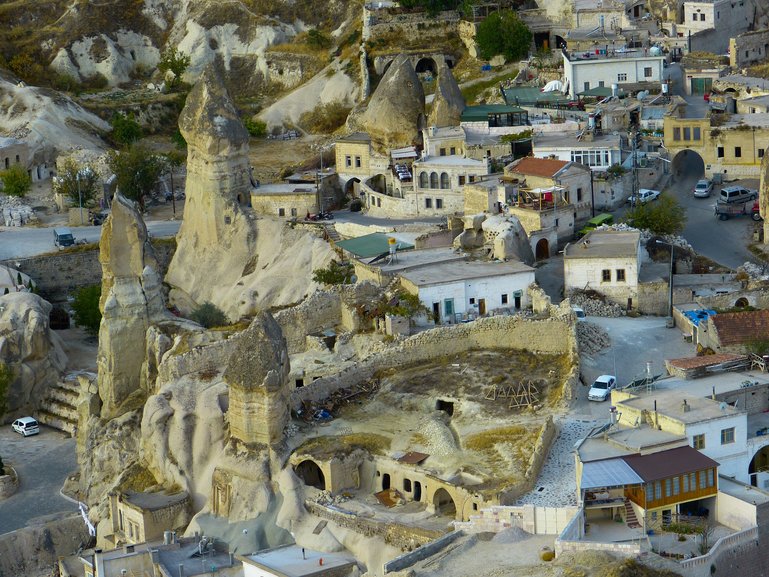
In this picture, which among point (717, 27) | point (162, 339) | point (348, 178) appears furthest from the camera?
point (717, 27)

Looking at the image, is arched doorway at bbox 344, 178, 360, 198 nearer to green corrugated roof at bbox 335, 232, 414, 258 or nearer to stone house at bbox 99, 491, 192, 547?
green corrugated roof at bbox 335, 232, 414, 258

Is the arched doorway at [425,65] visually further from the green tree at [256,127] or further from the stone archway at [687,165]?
the stone archway at [687,165]

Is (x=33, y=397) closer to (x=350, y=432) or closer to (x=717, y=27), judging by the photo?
(x=350, y=432)

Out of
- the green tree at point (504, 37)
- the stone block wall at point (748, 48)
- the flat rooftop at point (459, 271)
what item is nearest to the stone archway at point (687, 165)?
the stone block wall at point (748, 48)

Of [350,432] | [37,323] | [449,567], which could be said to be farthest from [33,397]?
[449,567]

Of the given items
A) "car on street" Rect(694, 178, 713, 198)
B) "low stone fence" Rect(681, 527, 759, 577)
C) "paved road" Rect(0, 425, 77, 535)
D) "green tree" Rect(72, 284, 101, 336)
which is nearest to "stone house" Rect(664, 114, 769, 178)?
"car on street" Rect(694, 178, 713, 198)

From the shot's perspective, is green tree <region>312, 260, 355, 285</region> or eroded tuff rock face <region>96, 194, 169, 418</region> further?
eroded tuff rock face <region>96, 194, 169, 418</region>
